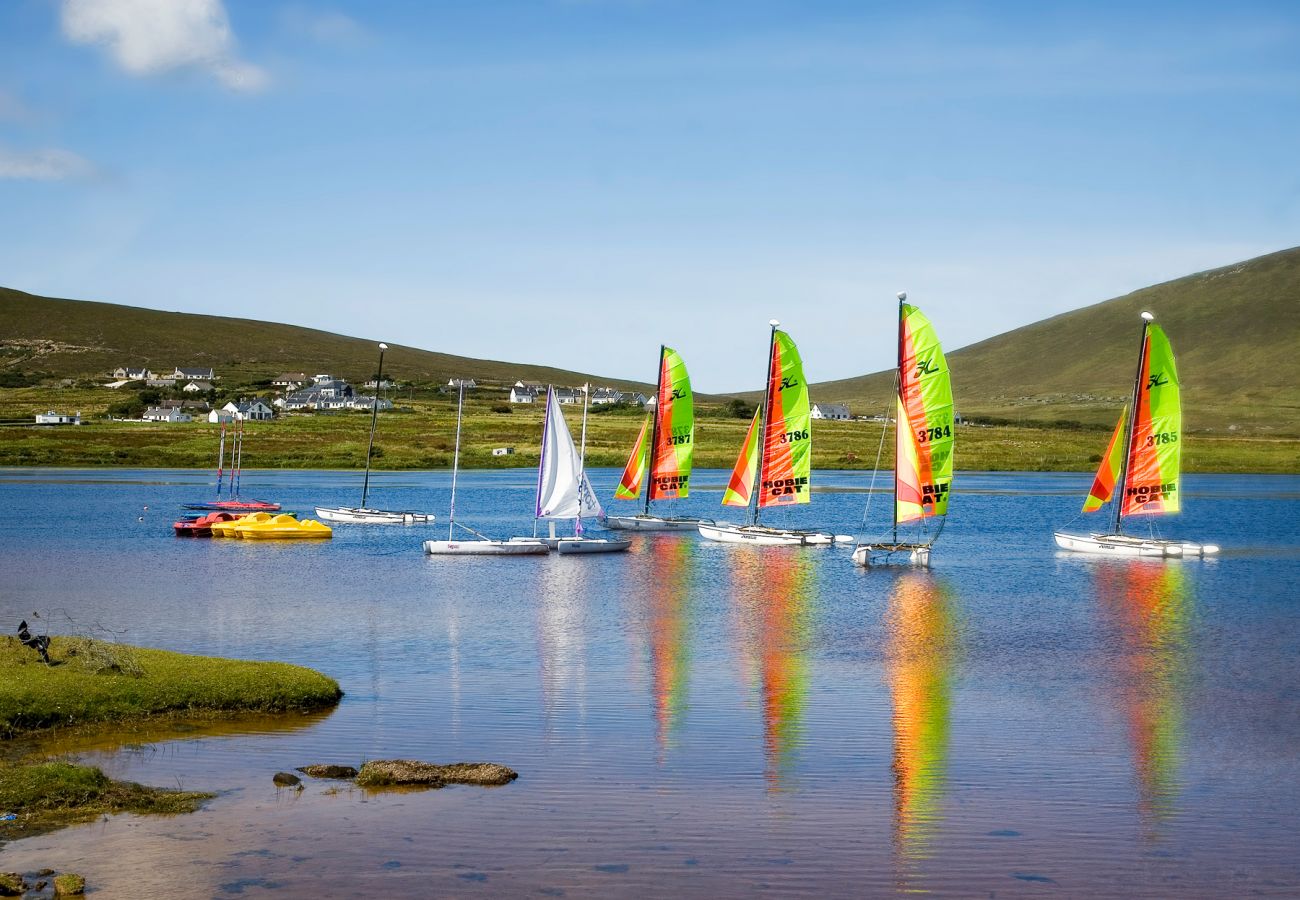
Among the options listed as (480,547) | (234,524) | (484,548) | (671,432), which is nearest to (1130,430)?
(671,432)

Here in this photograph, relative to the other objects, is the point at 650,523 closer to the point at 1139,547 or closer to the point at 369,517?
the point at 369,517

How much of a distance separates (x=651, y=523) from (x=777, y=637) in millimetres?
43048

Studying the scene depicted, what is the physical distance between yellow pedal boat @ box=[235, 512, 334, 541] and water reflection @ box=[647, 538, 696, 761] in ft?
69.2

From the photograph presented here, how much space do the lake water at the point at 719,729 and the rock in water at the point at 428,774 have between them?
48 centimetres

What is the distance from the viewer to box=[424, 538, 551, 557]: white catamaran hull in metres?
71.1

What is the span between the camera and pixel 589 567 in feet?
226

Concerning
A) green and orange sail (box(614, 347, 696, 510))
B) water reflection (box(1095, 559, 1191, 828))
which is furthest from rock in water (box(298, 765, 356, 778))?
green and orange sail (box(614, 347, 696, 510))

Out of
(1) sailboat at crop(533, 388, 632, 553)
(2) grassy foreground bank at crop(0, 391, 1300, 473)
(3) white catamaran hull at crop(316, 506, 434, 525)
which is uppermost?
(2) grassy foreground bank at crop(0, 391, 1300, 473)

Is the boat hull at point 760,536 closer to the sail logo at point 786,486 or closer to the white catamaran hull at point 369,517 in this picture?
the sail logo at point 786,486

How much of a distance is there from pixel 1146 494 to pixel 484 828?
57.6 meters

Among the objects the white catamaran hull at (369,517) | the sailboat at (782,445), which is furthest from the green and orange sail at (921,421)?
the white catamaran hull at (369,517)

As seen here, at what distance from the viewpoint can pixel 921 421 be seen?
210 ft

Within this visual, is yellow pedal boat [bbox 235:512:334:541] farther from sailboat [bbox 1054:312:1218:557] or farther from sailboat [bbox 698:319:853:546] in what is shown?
sailboat [bbox 1054:312:1218:557]

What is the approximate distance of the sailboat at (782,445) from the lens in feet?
244
